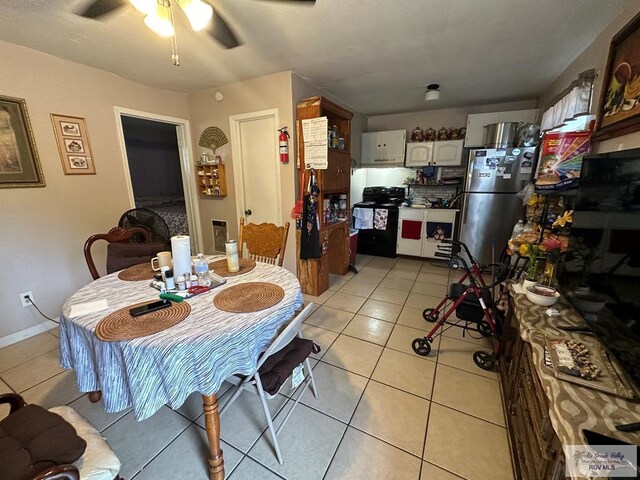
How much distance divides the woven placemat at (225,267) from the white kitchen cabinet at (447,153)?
137 inches

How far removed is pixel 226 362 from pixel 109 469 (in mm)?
439

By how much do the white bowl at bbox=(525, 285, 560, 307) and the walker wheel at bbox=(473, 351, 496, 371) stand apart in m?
0.63

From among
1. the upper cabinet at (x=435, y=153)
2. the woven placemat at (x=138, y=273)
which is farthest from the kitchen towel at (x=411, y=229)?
the woven placemat at (x=138, y=273)

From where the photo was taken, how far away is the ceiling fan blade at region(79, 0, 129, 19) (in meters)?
1.46

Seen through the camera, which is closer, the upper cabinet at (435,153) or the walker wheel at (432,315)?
the walker wheel at (432,315)

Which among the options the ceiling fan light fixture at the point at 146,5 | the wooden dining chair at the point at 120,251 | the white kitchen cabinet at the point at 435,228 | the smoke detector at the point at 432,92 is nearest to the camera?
the ceiling fan light fixture at the point at 146,5

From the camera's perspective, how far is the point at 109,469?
83 centimetres

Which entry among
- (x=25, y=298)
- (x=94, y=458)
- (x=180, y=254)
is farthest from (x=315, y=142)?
(x=25, y=298)

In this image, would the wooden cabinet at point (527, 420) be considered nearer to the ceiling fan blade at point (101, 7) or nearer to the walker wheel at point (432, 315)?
the walker wheel at point (432, 315)

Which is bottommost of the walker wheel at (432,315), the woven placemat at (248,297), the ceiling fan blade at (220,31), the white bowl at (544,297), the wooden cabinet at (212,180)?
the walker wheel at (432,315)

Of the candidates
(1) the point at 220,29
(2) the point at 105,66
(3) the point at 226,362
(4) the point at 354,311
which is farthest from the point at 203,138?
(3) the point at 226,362

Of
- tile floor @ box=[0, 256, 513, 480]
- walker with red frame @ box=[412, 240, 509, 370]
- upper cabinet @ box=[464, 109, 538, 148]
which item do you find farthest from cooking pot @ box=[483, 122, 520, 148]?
tile floor @ box=[0, 256, 513, 480]

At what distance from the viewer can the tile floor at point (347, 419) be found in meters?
1.23

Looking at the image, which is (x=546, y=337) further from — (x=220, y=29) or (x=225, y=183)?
(x=225, y=183)
